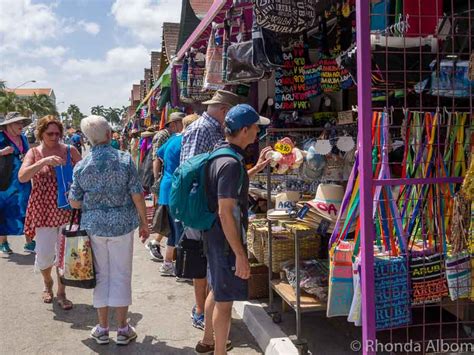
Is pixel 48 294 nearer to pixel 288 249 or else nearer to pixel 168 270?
pixel 168 270

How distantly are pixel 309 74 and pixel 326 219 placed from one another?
2034 mm

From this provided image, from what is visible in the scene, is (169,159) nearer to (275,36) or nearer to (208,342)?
(275,36)

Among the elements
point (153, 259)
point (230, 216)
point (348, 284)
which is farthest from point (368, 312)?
point (153, 259)

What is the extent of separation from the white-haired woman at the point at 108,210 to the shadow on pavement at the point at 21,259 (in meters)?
3.42

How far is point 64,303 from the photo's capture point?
17.3ft

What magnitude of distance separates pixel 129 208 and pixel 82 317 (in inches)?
60.3

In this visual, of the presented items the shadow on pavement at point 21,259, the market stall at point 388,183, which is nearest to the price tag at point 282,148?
the market stall at point 388,183

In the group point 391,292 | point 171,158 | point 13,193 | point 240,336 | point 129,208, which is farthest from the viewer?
point 13,193

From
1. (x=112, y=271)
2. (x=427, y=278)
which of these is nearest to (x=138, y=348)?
(x=112, y=271)

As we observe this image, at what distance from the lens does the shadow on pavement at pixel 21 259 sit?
7.28m

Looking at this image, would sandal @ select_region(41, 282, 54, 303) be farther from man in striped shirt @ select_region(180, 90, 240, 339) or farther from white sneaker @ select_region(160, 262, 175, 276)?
man in striped shirt @ select_region(180, 90, 240, 339)

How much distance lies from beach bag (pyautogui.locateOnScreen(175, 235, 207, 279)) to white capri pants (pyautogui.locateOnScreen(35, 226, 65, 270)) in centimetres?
163

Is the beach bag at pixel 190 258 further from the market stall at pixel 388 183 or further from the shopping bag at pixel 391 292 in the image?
the shopping bag at pixel 391 292

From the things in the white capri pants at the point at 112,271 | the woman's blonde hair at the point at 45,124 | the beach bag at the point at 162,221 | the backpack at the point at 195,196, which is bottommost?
the white capri pants at the point at 112,271
